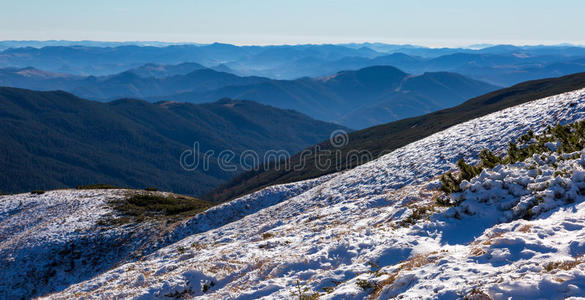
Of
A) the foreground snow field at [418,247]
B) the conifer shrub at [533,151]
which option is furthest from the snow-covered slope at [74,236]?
the conifer shrub at [533,151]

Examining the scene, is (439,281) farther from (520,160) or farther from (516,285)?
(520,160)

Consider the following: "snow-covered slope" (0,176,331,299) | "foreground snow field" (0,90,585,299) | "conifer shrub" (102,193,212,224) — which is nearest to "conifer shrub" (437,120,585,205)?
"foreground snow field" (0,90,585,299)

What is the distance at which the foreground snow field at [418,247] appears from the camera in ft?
27.7

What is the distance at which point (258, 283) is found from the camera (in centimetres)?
1249

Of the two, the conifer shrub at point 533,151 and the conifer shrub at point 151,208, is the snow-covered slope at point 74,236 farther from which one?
the conifer shrub at point 533,151

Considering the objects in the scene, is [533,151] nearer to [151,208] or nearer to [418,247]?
[418,247]

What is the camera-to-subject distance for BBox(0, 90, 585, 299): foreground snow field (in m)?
8.43

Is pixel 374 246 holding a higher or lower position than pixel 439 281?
lower

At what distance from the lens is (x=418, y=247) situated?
471 inches

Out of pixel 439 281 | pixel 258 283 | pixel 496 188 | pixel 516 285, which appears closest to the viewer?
pixel 516 285

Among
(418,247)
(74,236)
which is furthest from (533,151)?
(74,236)

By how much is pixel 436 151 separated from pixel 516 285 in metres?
20.9

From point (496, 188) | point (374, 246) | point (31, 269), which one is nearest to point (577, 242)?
point (496, 188)

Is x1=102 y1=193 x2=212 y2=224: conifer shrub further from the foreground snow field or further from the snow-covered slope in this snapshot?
the foreground snow field
